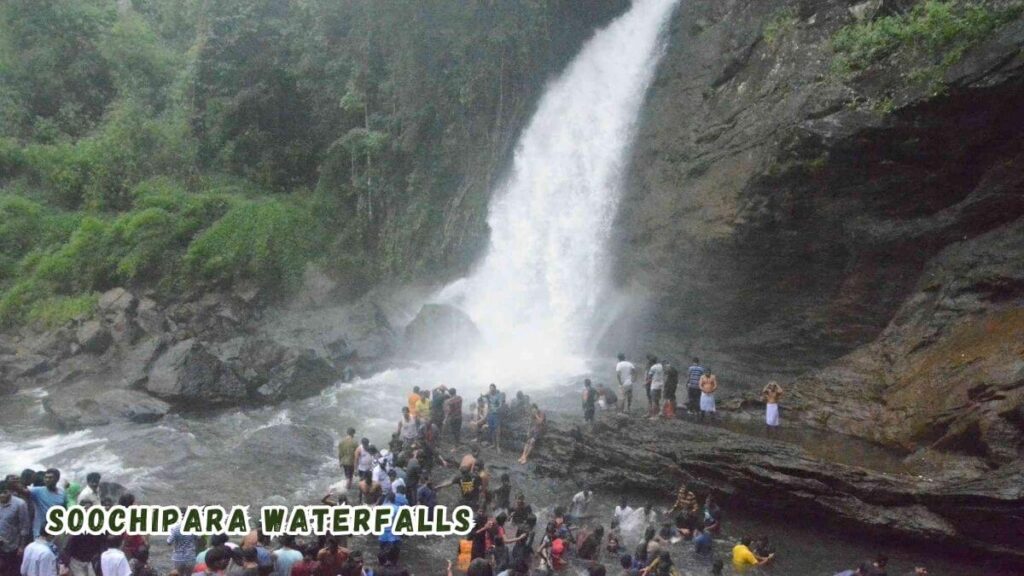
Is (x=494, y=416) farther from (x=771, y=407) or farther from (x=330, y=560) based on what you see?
(x=330, y=560)

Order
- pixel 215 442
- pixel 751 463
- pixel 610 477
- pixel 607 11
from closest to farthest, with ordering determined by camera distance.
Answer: pixel 751 463, pixel 610 477, pixel 215 442, pixel 607 11

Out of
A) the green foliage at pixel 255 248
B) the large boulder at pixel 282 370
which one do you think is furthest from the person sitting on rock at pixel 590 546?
the green foliage at pixel 255 248

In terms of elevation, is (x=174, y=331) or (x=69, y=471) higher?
(x=174, y=331)

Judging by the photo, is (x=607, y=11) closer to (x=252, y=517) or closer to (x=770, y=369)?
(x=770, y=369)

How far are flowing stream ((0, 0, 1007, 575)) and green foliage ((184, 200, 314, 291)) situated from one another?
5.84 m

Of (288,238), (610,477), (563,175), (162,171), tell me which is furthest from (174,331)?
(610,477)

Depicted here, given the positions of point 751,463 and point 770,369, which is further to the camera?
point 770,369

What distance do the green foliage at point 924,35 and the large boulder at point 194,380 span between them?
1635 centimetres

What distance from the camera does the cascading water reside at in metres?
23.2

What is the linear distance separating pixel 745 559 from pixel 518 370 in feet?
36.9

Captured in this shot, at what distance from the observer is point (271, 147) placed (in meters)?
31.4

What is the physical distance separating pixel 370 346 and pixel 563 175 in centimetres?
861

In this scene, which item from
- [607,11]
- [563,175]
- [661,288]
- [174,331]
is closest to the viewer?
[661,288]

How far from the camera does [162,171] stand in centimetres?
3072
